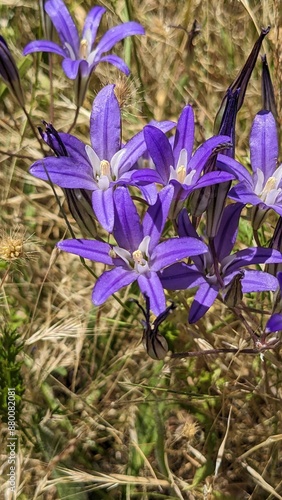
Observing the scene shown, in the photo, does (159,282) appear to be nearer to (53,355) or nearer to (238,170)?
(238,170)

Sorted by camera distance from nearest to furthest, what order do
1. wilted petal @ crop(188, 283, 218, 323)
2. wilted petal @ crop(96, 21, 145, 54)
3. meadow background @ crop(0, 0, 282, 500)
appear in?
wilted petal @ crop(188, 283, 218, 323) < meadow background @ crop(0, 0, 282, 500) < wilted petal @ crop(96, 21, 145, 54)

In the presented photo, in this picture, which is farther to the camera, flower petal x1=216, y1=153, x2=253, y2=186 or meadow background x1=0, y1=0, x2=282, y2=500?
meadow background x1=0, y1=0, x2=282, y2=500

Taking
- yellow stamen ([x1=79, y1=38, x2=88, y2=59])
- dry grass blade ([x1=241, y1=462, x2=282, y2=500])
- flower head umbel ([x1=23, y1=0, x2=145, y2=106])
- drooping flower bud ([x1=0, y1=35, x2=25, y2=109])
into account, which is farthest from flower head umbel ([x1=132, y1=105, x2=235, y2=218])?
dry grass blade ([x1=241, y1=462, x2=282, y2=500])

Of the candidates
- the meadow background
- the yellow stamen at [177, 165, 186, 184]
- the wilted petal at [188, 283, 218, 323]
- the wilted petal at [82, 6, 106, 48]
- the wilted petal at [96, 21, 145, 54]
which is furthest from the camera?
the wilted petal at [82, 6, 106, 48]

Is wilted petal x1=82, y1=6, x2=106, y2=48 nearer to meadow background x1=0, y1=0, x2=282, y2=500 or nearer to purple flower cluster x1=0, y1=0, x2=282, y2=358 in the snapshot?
meadow background x1=0, y1=0, x2=282, y2=500

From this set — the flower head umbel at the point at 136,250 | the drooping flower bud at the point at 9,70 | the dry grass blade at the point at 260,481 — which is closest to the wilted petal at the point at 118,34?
the drooping flower bud at the point at 9,70

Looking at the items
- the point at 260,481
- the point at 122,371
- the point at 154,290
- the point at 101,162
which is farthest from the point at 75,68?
the point at 260,481

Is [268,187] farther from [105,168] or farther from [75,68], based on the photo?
[75,68]

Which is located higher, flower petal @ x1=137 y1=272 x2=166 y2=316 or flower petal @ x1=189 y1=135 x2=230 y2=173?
flower petal @ x1=189 y1=135 x2=230 y2=173
